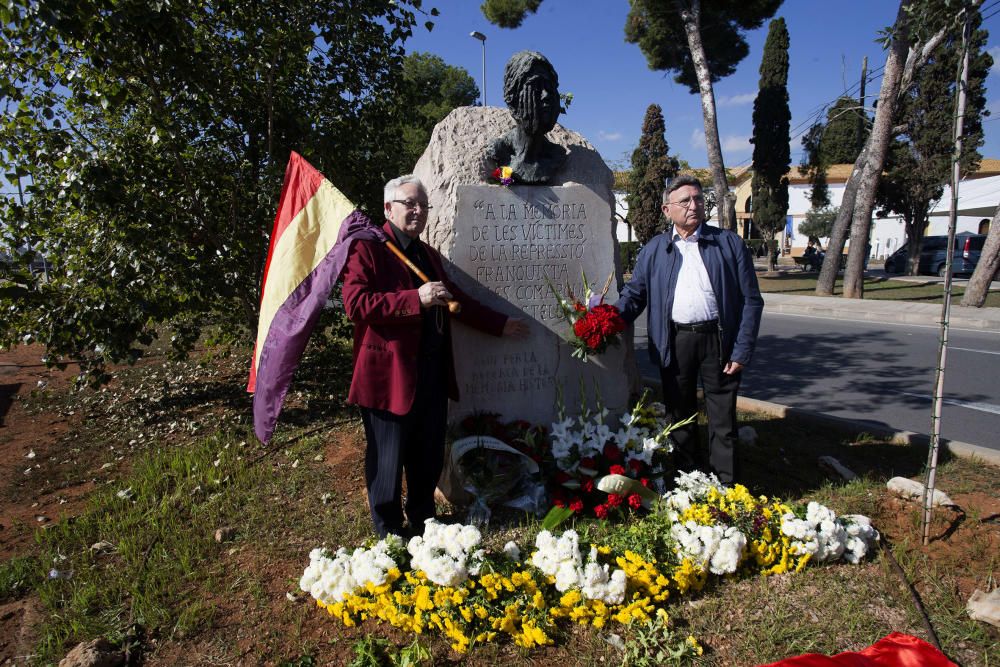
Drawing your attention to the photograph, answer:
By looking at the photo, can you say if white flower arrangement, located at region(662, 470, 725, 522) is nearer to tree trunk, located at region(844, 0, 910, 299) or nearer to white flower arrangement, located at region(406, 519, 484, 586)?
white flower arrangement, located at region(406, 519, 484, 586)

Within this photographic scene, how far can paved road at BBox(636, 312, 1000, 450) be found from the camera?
5.53m

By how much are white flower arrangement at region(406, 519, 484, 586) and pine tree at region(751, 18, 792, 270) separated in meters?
24.2

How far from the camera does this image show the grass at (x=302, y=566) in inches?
93.6

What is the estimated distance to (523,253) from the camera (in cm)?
363

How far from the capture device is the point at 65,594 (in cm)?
280

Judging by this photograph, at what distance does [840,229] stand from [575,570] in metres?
14.6

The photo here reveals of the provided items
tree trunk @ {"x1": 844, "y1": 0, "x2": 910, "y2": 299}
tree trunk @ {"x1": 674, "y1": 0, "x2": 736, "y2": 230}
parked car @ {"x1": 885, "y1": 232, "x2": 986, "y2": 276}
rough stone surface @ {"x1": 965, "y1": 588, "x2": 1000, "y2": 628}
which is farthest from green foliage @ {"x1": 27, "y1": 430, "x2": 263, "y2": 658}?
parked car @ {"x1": 885, "y1": 232, "x2": 986, "y2": 276}

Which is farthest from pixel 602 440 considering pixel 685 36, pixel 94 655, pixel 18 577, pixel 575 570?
pixel 685 36

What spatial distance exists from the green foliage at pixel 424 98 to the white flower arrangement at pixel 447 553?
3881 millimetres

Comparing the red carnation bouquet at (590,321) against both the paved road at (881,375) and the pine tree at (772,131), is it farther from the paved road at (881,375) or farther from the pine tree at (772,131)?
the pine tree at (772,131)

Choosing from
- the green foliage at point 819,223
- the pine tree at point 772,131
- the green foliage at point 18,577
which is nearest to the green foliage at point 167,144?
the green foliage at point 18,577

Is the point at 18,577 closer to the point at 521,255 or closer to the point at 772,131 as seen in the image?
the point at 521,255

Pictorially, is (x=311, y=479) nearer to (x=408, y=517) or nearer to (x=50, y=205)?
(x=408, y=517)

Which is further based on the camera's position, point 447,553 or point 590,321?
point 590,321
